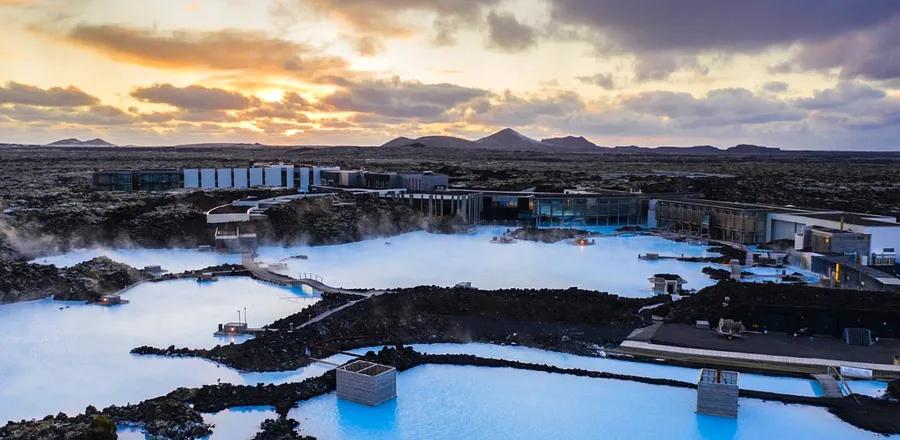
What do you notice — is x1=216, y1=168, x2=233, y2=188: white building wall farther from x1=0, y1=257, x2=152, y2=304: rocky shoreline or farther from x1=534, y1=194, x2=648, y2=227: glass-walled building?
x1=0, y1=257, x2=152, y2=304: rocky shoreline

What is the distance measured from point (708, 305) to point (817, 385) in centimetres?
416

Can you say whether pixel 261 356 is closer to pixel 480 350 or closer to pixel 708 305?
pixel 480 350

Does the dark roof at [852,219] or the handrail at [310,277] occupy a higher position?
the dark roof at [852,219]

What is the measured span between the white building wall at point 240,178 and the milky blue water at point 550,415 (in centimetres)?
4075

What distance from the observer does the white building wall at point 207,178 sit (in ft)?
170

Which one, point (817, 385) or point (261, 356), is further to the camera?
point (261, 356)

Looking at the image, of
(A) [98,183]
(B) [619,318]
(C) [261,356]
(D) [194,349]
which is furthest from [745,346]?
(A) [98,183]

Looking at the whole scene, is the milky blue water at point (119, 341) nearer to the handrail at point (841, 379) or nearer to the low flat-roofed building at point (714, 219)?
the handrail at point (841, 379)

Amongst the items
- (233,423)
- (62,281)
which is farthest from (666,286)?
(62,281)

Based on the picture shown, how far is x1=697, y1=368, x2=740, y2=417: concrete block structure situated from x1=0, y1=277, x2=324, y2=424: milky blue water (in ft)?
25.8

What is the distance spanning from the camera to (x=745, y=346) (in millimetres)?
16062

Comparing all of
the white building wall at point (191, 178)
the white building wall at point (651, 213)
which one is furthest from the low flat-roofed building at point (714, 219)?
the white building wall at point (191, 178)

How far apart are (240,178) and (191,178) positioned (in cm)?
339

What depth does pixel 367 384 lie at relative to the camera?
1310 cm
